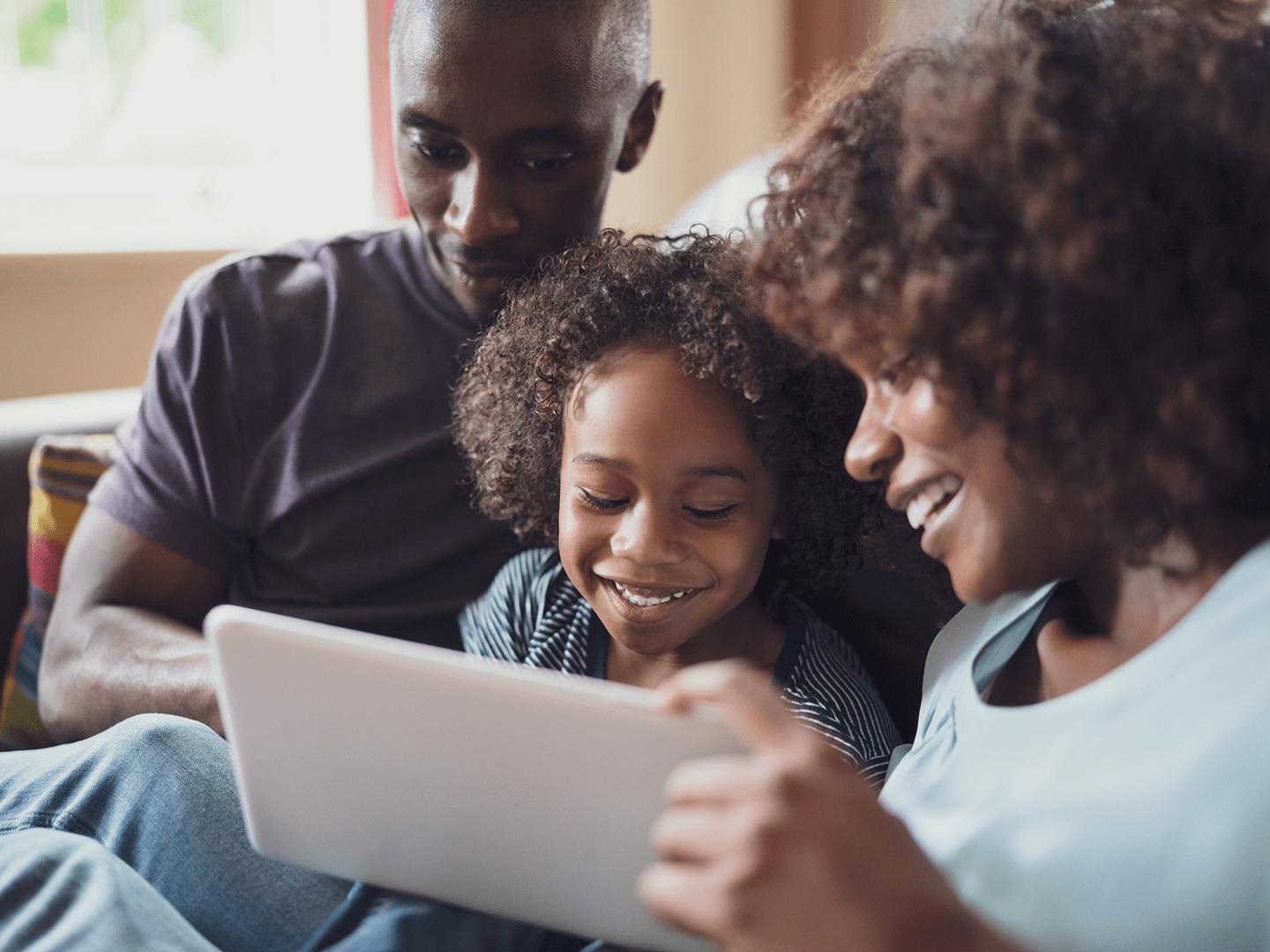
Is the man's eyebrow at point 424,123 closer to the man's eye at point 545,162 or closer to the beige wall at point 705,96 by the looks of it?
the man's eye at point 545,162

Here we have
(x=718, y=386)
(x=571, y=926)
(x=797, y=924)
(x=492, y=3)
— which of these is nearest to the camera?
(x=797, y=924)

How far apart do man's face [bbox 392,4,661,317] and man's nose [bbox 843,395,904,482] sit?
59 centimetres

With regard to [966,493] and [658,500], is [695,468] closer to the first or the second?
[658,500]

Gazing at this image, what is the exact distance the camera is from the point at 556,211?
132 cm

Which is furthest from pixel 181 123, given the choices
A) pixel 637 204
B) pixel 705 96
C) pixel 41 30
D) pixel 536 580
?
pixel 536 580

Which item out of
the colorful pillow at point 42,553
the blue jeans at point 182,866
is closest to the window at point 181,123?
the colorful pillow at point 42,553

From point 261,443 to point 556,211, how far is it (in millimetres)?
412

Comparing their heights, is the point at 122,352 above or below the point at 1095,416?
below

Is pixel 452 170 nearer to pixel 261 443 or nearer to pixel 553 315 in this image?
pixel 553 315

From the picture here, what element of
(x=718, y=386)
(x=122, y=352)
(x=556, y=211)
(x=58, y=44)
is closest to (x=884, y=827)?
(x=718, y=386)

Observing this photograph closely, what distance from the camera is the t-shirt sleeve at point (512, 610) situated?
124cm

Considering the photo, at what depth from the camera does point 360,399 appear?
1.36 meters

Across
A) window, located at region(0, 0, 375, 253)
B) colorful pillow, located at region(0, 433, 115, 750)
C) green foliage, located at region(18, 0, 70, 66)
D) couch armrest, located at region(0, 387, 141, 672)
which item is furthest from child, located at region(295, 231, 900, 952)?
green foliage, located at region(18, 0, 70, 66)

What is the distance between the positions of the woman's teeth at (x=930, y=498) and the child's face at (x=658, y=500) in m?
0.26
